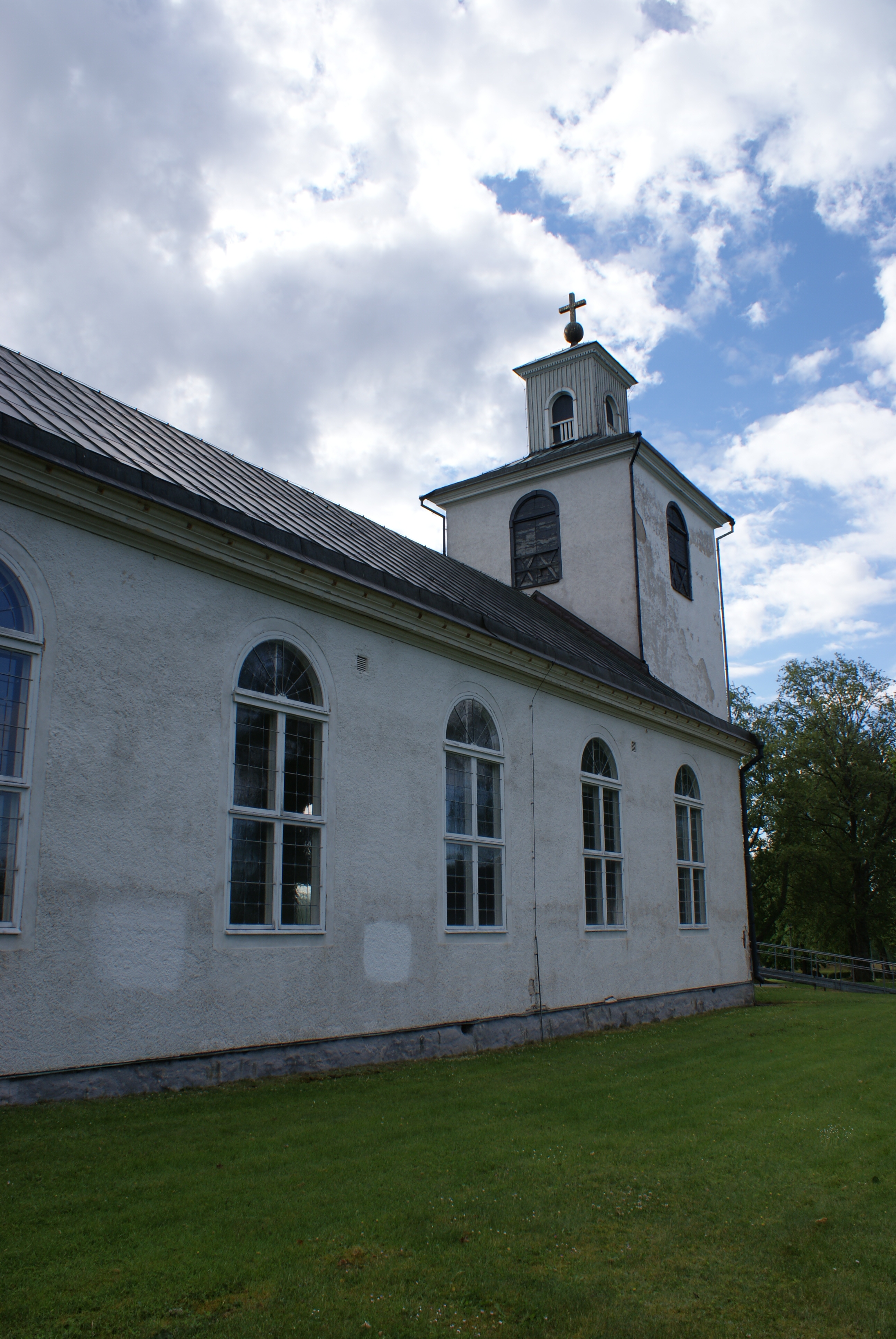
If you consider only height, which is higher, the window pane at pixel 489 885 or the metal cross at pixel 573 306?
the metal cross at pixel 573 306

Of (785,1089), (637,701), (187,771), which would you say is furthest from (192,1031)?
(637,701)

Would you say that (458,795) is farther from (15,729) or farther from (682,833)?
(682,833)

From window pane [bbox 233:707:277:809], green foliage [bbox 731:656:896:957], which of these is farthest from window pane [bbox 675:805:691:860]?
green foliage [bbox 731:656:896:957]

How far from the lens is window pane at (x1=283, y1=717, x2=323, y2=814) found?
9836 mm

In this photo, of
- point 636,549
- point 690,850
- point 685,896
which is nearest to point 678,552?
point 636,549

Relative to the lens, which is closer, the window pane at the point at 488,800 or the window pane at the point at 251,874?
the window pane at the point at 251,874

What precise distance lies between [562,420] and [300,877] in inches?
670

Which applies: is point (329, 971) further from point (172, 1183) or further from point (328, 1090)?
point (172, 1183)

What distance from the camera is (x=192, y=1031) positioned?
27.5 feet

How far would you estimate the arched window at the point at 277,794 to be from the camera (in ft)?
30.3

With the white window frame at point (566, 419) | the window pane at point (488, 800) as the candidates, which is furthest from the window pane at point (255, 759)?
the white window frame at point (566, 419)

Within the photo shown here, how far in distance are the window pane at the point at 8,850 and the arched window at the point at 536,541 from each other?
15.7m

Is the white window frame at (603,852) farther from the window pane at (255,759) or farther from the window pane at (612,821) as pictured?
the window pane at (255,759)

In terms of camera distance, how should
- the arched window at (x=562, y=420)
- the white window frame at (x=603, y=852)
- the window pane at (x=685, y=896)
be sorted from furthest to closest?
the arched window at (x=562, y=420)
the window pane at (x=685, y=896)
the white window frame at (x=603, y=852)
